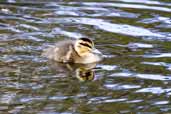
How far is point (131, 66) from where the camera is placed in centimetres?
871

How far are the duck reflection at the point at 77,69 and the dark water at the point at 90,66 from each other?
0.4 inches

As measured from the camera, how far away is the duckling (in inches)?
364

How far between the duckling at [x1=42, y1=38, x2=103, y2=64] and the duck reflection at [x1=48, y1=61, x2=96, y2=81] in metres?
0.10

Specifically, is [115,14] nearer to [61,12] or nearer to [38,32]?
[61,12]

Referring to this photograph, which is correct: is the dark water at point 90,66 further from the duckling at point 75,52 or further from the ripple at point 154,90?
the duckling at point 75,52

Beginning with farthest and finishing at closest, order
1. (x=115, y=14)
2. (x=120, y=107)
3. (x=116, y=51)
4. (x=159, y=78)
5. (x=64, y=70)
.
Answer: (x=115, y=14), (x=116, y=51), (x=64, y=70), (x=159, y=78), (x=120, y=107)

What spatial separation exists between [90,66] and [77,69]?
19cm

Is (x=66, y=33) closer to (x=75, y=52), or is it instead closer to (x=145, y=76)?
(x=75, y=52)

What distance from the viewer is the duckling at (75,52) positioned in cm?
926

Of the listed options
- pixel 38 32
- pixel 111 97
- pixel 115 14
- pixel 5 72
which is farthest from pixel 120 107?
pixel 115 14

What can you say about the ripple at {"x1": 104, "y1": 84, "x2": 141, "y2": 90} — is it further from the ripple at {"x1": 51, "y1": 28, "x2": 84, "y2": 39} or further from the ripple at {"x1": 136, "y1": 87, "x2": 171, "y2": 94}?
the ripple at {"x1": 51, "y1": 28, "x2": 84, "y2": 39}

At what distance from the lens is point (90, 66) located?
29.9 ft

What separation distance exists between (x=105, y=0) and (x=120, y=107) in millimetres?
5224

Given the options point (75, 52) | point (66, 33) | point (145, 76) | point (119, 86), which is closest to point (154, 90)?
point (119, 86)
